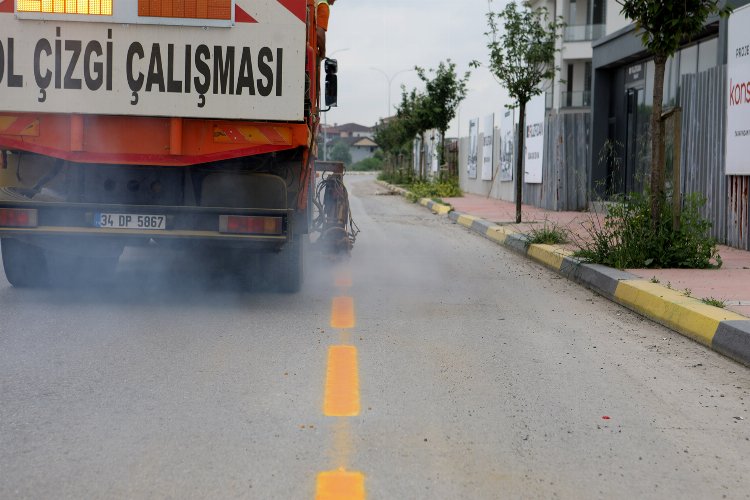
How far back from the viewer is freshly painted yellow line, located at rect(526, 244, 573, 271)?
37.1 ft

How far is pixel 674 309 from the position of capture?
24.0ft

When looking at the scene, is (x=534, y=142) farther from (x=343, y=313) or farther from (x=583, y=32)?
(x=583, y=32)

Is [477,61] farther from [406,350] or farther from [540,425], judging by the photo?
[540,425]

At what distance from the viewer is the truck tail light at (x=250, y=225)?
24.8 feet

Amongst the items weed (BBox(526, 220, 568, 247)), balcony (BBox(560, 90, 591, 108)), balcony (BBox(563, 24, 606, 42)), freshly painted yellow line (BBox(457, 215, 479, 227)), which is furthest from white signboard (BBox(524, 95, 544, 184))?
balcony (BBox(560, 90, 591, 108))

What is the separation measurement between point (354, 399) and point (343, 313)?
9.07 ft

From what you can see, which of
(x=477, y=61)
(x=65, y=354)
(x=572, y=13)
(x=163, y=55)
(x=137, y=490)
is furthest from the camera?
(x=572, y=13)

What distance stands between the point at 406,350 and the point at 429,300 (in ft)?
7.43

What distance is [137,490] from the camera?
3.44m

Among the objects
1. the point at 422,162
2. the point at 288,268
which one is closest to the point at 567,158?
the point at 288,268

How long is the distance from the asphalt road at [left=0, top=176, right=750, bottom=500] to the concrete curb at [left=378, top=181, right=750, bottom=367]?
130mm

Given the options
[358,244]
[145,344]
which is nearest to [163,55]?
[145,344]

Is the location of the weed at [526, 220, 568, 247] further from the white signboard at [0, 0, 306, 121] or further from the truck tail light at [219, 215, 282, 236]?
the white signboard at [0, 0, 306, 121]

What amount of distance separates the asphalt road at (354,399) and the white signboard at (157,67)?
5.23ft
